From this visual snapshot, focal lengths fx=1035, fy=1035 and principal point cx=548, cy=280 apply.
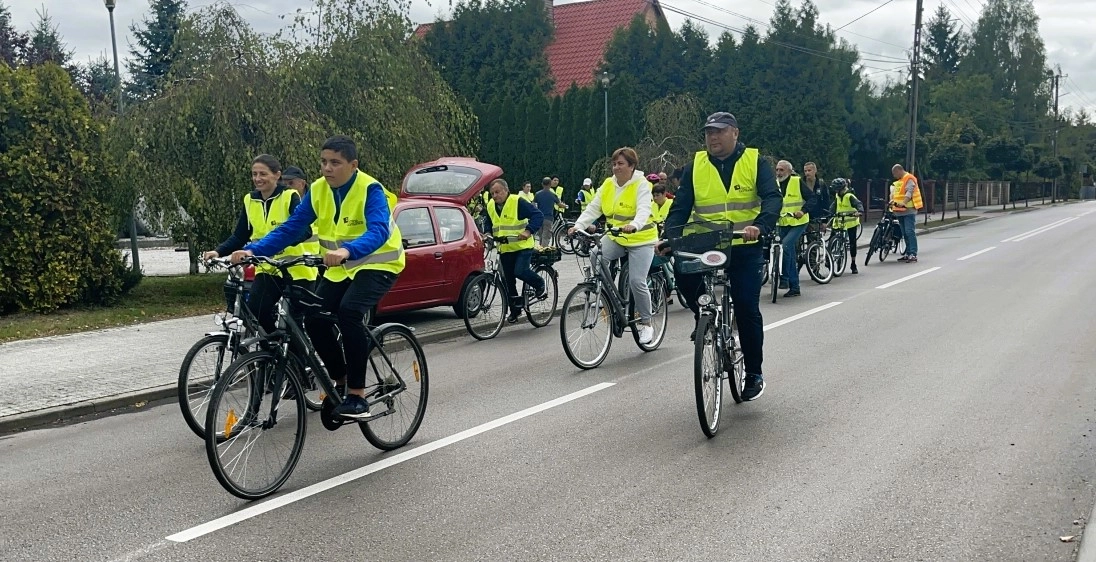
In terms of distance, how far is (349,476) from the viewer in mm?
5574

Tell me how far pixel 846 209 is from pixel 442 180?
26.3 feet

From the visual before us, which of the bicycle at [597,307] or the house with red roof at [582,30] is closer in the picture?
the bicycle at [597,307]

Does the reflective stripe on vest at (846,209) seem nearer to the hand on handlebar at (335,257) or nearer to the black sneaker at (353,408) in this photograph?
the black sneaker at (353,408)

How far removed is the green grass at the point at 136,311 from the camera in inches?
449

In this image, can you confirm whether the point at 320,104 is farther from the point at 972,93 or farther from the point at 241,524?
the point at 972,93

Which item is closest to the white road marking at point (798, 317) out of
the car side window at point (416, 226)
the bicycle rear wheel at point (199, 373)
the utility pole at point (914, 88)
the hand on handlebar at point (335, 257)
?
the car side window at point (416, 226)

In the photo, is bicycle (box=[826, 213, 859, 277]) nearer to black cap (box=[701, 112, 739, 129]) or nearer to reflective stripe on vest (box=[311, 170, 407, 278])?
black cap (box=[701, 112, 739, 129])

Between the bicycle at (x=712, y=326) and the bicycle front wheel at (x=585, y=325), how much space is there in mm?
1820

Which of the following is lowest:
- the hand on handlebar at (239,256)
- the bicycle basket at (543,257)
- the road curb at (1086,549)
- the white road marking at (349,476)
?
the road curb at (1086,549)

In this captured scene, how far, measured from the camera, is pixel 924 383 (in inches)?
309

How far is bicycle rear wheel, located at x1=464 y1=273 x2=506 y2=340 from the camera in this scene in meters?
11.0

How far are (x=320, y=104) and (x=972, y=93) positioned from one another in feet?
209

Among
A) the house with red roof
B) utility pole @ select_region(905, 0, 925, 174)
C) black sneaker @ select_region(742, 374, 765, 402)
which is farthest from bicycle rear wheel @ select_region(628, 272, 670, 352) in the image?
the house with red roof

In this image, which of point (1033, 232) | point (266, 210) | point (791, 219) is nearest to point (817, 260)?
point (791, 219)
